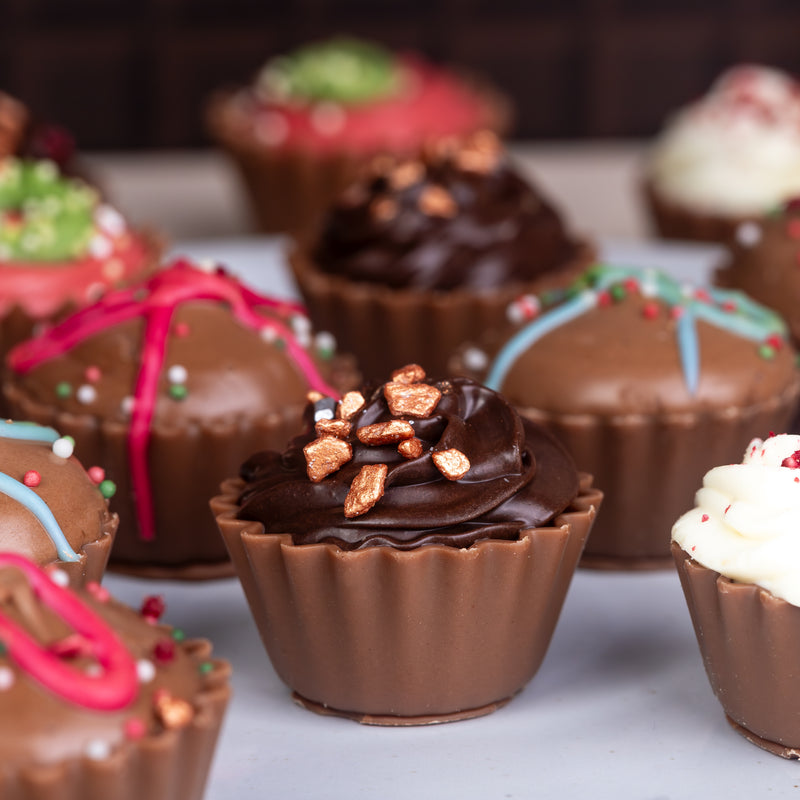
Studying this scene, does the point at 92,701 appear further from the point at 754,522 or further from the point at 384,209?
the point at 384,209

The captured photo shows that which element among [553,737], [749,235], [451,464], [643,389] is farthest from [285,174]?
[553,737]

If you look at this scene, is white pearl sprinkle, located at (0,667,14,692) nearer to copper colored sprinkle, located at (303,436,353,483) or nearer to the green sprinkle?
copper colored sprinkle, located at (303,436,353,483)

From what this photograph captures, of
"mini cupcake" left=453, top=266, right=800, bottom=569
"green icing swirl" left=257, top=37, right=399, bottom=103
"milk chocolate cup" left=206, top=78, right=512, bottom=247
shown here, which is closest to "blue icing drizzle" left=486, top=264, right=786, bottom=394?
"mini cupcake" left=453, top=266, right=800, bottom=569

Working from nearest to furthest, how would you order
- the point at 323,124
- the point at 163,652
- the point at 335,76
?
the point at 163,652 → the point at 323,124 → the point at 335,76

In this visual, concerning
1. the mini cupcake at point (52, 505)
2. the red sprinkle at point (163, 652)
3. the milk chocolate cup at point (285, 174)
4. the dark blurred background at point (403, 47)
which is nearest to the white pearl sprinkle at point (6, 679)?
the red sprinkle at point (163, 652)

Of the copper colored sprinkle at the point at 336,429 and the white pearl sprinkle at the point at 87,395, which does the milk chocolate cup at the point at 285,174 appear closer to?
the white pearl sprinkle at the point at 87,395

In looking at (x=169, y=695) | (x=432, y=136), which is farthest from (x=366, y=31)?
(x=169, y=695)
